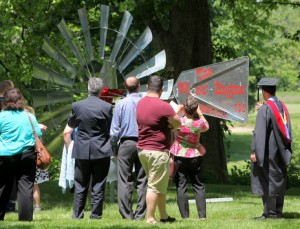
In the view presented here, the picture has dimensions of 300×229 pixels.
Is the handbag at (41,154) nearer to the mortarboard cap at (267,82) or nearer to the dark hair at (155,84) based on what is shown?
the dark hair at (155,84)

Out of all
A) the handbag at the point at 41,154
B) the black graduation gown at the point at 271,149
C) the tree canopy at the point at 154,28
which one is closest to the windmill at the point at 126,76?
the black graduation gown at the point at 271,149

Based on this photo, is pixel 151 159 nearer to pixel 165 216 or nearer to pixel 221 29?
pixel 165 216

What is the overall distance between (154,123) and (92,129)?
3.17 feet

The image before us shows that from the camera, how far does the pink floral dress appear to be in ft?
31.5

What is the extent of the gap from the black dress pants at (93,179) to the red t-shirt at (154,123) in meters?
0.77

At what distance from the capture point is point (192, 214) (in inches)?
430

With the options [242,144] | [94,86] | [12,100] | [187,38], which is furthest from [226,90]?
[242,144]

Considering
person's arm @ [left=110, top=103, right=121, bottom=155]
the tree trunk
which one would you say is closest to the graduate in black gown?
person's arm @ [left=110, top=103, right=121, bottom=155]

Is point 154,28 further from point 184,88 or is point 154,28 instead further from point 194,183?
point 194,183

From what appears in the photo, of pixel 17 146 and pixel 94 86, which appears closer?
pixel 17 146

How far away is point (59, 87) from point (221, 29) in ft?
86.0

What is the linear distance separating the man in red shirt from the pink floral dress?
60cm

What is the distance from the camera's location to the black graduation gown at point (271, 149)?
9.48 metres

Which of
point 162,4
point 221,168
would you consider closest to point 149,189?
point 162,4
